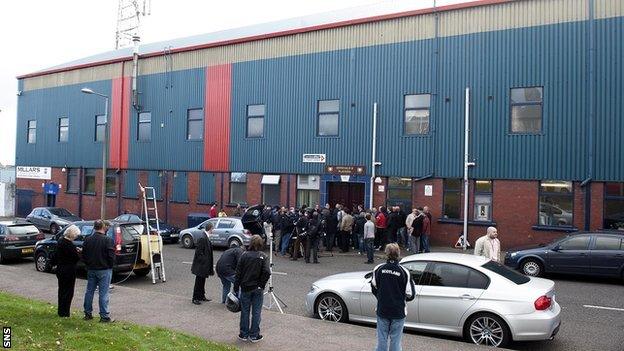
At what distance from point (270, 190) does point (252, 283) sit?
1936 cm

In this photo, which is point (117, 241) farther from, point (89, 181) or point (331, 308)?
point (89, 181)

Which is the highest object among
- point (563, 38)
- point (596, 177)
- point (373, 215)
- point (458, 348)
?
point (563, 38)

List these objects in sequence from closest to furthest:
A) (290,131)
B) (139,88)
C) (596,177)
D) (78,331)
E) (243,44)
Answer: (78,331)
(596,177)
(290,131)
(243,44)
(139,88)

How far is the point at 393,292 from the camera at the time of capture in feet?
24.3

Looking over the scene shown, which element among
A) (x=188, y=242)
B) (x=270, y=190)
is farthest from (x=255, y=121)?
(x=188, y=242)

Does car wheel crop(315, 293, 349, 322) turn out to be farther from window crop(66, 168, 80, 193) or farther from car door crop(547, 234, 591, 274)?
window crop(66, 168, 80, 193)

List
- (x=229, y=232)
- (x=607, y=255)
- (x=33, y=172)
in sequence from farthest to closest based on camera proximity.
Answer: (x=33, y=172) → (x=229, y=232) → (x=607, y=255)

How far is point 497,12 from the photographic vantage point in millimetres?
21938

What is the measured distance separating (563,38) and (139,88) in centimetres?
2381

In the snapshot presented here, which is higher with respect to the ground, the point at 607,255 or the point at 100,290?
the point at 607,255

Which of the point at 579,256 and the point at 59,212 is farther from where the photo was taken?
the point at 59,212

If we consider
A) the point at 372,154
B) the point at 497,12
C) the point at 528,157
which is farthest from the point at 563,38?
the point at 372,154

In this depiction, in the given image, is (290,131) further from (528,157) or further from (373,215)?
(528,157)

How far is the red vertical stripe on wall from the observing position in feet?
97.7
